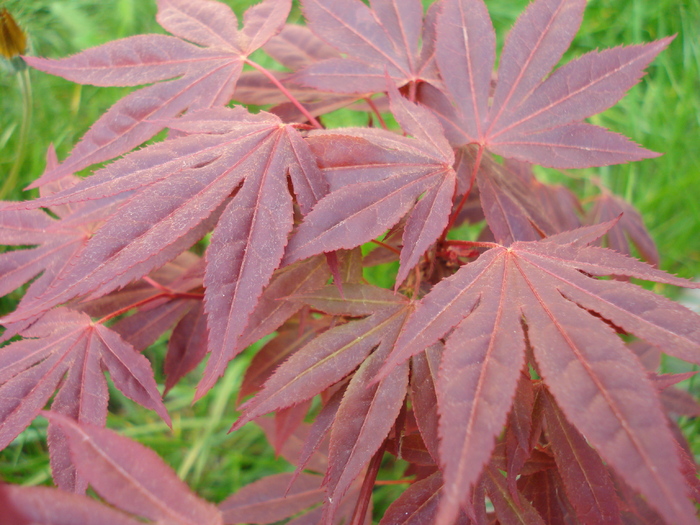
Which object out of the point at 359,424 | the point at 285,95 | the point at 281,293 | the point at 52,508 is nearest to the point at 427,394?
the point at 359,424

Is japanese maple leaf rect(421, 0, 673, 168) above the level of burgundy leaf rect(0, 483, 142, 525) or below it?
above

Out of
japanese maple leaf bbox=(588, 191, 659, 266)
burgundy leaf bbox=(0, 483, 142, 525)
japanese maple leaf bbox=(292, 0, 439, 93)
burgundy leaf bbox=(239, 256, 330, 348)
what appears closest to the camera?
burgundy leaf bbox=(0, 483, 142, 525)

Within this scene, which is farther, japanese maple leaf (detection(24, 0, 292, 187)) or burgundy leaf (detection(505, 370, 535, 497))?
japanese maple leaf (detection(24, 0, 292, 187))

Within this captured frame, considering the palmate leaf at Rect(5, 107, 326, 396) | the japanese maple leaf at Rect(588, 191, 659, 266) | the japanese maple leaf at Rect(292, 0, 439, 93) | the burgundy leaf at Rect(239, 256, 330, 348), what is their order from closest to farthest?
the palmate leaf at Rect(5, 107, 326, 396) < the burgundy leaf at Rect(239, 256, 330, 348) < the japanese maple leaf at Rect(292, 0, 439, 93) < the japanese maple leaf at Rect(588, 191, 659, 266)

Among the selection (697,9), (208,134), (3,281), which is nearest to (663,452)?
(208,134)

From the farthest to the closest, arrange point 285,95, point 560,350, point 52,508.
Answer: point 285,95 → point 560,350 → point 52,508

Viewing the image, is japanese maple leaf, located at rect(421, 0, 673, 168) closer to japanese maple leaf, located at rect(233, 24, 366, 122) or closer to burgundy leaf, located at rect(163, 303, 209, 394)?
japanese maple leaf, located at rect(233, 24, 366, 122)

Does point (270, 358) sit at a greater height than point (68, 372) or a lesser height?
lesser

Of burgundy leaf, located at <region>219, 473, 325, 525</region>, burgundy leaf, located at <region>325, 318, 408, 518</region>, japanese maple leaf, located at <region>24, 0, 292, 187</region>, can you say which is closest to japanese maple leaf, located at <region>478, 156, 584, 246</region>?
burgundy leaf, located at <region>325, 318, 408, 518</region>

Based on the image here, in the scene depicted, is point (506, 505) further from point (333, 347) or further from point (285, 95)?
point (285, 95)
